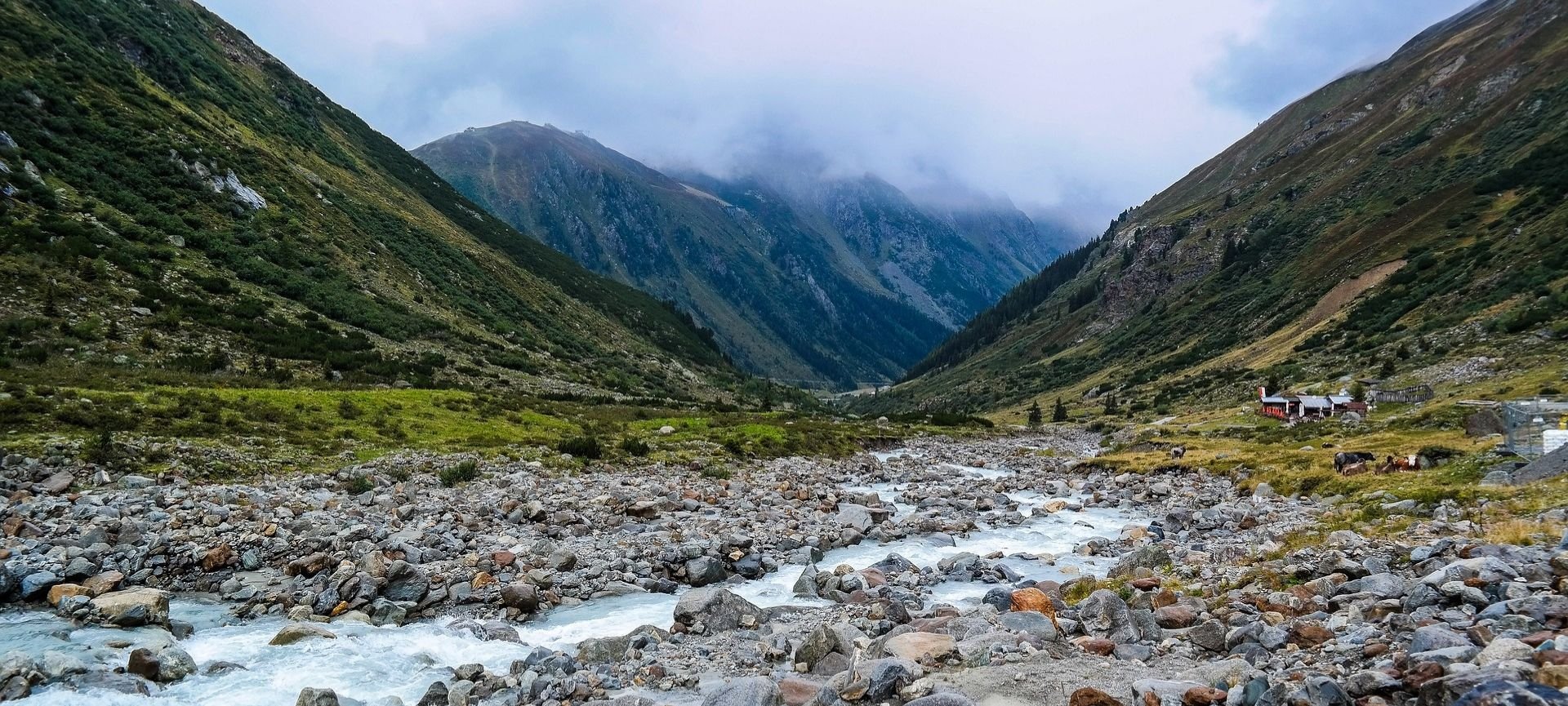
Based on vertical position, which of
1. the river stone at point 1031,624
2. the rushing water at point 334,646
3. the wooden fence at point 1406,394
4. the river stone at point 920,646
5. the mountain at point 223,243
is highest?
the mountain at point 223,243

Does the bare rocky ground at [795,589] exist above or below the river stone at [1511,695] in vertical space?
below

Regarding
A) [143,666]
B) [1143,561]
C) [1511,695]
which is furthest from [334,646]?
[1143,561]

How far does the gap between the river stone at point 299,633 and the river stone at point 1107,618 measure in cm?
1348

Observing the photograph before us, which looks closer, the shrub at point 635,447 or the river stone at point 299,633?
the river stone at point 299,633

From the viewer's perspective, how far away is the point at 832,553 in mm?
21734

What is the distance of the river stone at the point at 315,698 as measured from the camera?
9859 mm

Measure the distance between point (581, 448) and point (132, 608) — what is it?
2239cm

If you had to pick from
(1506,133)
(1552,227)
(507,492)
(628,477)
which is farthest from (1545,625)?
(1506,133)

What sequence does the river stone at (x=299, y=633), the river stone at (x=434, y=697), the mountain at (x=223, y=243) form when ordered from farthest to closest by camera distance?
the mountain at (x=223, y=243) → the river stone at (x=299, y=633) → the river stone at (x=434, y=697)

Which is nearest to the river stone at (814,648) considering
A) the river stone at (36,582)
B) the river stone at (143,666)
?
the river stone at (143,666)

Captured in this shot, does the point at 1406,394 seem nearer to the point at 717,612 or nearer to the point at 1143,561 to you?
the point at 1143,561

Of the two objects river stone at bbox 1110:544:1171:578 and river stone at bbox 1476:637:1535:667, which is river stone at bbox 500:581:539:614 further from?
river stone at bbox 1476:637:1535:667

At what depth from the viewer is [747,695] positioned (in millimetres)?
9352

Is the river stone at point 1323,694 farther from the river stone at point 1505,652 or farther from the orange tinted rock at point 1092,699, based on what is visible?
the orange tinted rock at point 1092,699
